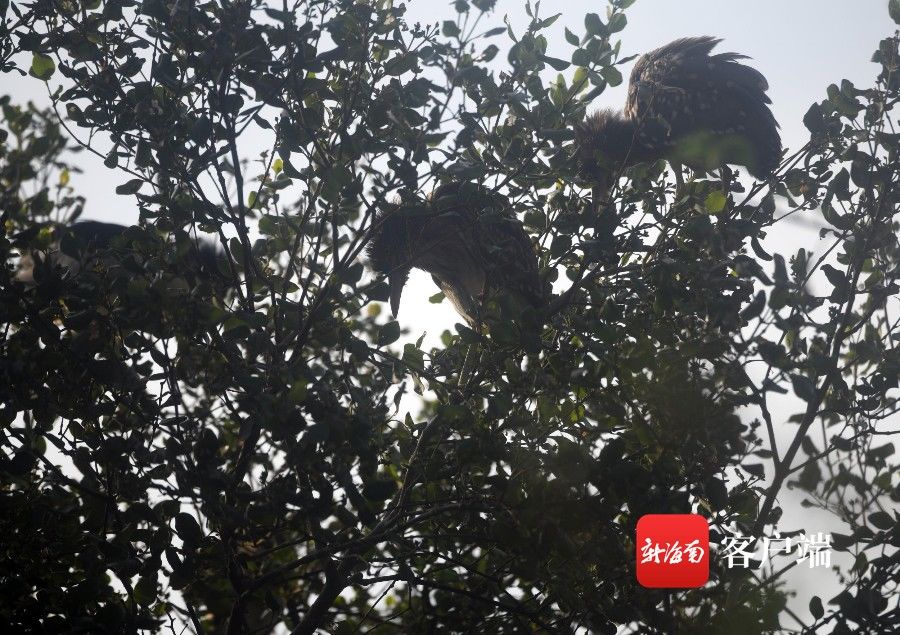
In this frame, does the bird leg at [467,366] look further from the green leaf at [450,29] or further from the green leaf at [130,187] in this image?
the green leaf at [130,187]

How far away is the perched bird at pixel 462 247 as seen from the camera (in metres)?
2.92

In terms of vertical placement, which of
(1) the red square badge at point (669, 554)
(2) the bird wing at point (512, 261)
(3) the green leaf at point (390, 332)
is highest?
(2) the bird wing at point (512, 261)

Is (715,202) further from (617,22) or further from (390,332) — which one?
(390,332)

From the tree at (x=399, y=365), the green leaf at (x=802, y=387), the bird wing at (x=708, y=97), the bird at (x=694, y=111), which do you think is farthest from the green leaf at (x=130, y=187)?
the bird wing at (x=708, y=97)

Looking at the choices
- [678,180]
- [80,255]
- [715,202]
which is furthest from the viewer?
[678,180]

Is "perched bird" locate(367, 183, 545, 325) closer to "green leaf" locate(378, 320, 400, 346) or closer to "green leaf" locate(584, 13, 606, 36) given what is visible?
"green leaf" locate(378, 320, 400, 346)

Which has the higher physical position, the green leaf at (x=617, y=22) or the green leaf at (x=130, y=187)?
the green leaf at (x=617, y=22)

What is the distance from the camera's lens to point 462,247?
14.4ft

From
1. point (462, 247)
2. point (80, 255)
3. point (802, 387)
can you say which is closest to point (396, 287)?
point (462, 247)

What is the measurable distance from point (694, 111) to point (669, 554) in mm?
2502

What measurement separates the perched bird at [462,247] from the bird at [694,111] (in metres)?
0.56

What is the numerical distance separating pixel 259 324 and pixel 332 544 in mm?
621

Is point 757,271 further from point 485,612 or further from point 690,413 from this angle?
point 485,612

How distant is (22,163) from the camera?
3301 mm
